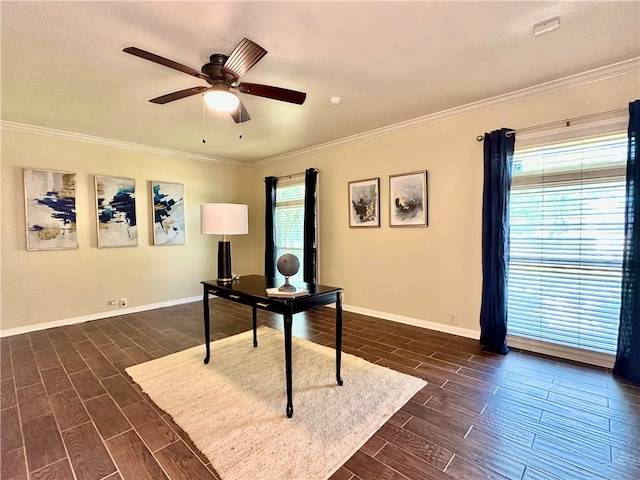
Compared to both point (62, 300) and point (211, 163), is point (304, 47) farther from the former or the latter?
point (62, 300)

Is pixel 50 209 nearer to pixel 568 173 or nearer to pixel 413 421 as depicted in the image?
pixel 413 421

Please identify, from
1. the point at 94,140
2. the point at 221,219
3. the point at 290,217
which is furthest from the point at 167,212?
the point at 221,219

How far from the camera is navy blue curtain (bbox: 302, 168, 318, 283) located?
4.83 meters

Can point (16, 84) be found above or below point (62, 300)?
above

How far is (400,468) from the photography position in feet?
5.23

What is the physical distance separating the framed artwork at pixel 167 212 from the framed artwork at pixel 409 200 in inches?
140

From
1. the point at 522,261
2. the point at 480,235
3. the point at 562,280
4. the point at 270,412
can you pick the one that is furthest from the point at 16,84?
the point at 562,280

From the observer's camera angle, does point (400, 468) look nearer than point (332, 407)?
Yes

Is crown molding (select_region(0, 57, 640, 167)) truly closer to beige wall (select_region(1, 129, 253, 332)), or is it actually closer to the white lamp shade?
beige wall (select_region(1, 129, 253, 332))

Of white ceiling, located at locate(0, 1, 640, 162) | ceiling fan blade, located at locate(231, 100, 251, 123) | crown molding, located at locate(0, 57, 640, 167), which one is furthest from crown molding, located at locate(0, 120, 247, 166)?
ceiling fan blade, located at locate(231, 100, 251, 123)

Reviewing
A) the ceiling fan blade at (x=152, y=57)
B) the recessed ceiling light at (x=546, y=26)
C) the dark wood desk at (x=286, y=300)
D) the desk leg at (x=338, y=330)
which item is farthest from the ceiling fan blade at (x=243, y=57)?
the recessed ceiling light at (x=546, y=26)

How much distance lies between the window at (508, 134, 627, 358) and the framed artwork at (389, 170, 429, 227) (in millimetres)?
953

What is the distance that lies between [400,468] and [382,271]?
2.77 meters

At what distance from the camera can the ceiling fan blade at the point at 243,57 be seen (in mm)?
1716
